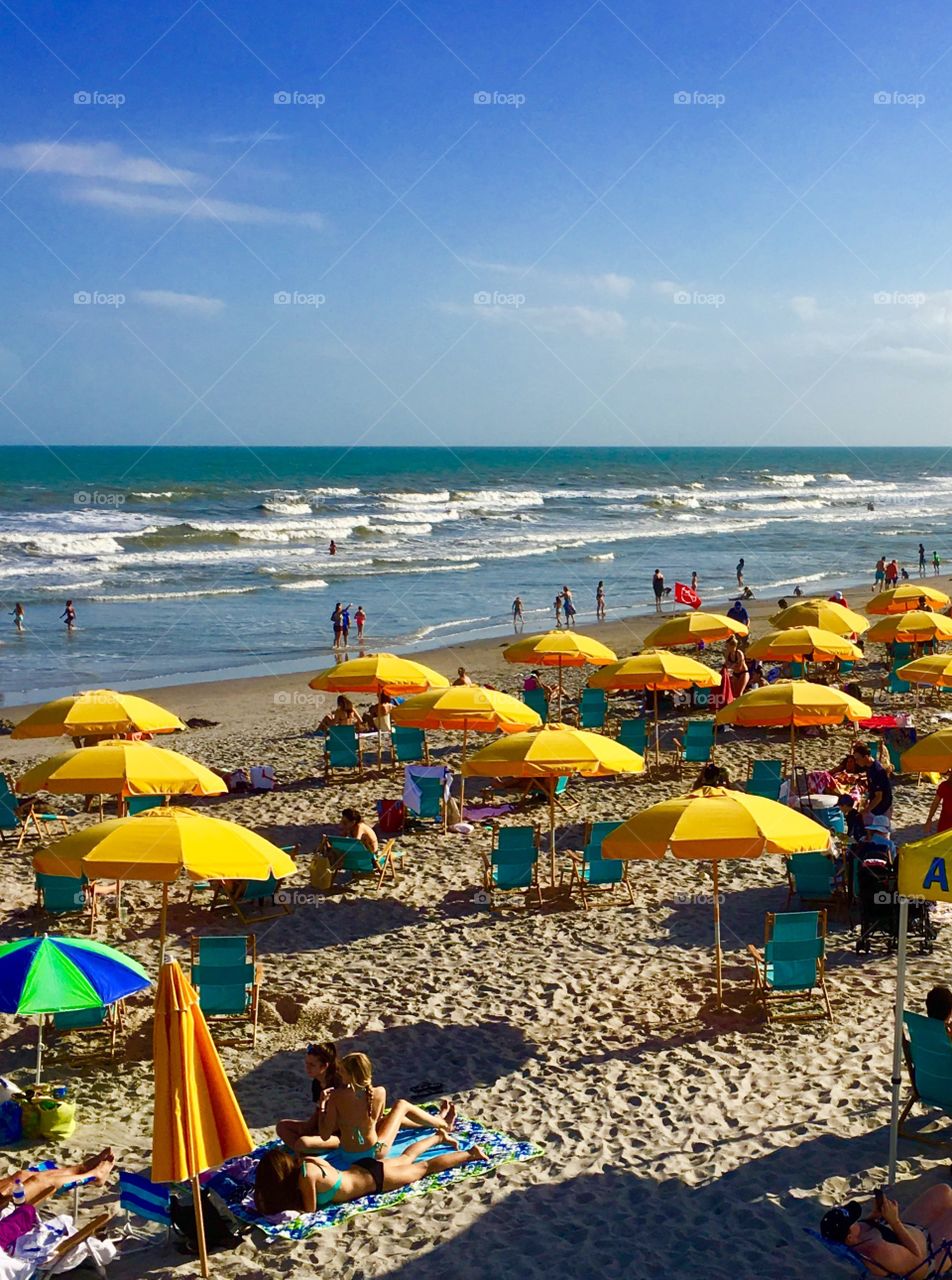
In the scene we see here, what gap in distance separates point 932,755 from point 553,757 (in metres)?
3.00

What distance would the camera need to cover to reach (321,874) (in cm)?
1103

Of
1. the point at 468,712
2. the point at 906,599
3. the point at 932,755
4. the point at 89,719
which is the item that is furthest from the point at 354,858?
the point at 906,599

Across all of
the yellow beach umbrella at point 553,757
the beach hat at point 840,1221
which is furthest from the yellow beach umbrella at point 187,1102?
the yellow beach umbrella at point 553,757

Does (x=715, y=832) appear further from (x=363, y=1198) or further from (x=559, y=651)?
(x=559, y=651)

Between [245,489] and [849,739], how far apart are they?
73.3 meters

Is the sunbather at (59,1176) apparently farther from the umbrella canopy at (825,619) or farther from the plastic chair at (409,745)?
the umbrella canopy at (825,619)

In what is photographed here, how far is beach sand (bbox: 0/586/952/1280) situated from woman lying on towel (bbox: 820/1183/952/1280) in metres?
0.28

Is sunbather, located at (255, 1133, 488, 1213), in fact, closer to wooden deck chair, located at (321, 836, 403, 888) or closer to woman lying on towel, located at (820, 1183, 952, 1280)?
woman lying on towel, located at (820, 1183, 952, 1280)

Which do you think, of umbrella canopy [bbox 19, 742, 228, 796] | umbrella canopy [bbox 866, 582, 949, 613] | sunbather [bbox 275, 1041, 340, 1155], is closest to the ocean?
umbrella canopy [bbox 866, 582, 949, 613]

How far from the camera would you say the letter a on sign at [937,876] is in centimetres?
579

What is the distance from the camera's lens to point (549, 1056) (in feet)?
25.7

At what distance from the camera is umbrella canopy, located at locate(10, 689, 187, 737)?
1198 cm

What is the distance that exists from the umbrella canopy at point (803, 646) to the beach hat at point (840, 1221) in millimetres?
9858

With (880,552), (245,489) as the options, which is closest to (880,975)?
(880,552)
